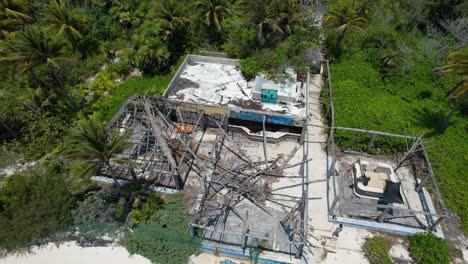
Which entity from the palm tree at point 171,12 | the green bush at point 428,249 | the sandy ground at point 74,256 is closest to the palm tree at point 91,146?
the sandy ground at point 74,256

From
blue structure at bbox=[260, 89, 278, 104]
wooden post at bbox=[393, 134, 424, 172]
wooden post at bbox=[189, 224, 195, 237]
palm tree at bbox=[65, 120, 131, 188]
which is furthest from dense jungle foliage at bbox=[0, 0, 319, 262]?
wooden post at bbox=[393, 134, 424, 172]

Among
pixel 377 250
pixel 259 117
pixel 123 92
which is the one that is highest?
pixel 123 92

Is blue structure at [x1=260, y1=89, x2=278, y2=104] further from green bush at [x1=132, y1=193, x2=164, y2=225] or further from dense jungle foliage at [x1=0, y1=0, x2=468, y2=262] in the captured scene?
green bush at [x1=132, y1=193, x2=164, y2=225]

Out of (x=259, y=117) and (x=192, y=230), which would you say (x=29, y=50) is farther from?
(x=259, y=117)

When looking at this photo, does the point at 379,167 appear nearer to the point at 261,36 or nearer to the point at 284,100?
the point at 284,100

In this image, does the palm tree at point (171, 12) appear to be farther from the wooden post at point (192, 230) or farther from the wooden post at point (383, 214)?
the wooden post at point (383, 214)

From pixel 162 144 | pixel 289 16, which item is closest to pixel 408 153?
pixel 289 16
